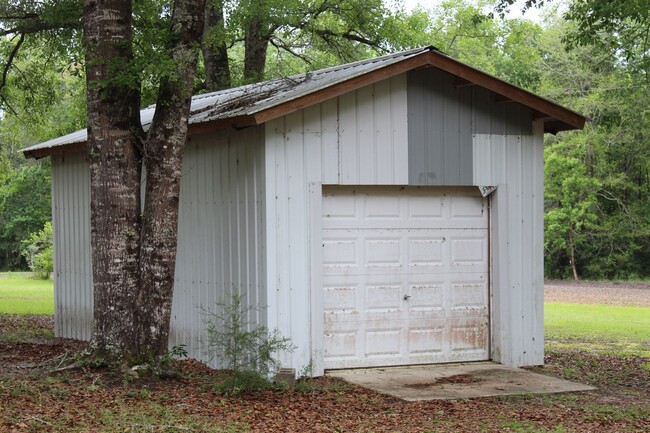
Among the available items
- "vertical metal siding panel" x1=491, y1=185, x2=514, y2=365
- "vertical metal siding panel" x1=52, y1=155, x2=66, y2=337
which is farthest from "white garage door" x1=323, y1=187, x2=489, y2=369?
"vertical metal siding panel" x1=52, y1=155, x2=66, y2=337

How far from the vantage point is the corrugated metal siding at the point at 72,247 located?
15.4 metres

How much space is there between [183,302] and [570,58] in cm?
2977

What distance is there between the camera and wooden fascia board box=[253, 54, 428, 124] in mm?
10656

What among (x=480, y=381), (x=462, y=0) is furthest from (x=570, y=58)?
(x=480, y=381)

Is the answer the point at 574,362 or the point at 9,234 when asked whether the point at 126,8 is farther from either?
the point at 9,234

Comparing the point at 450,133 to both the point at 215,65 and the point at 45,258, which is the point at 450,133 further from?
the point at 45,258

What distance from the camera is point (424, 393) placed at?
10.2 m

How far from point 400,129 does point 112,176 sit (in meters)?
3.79

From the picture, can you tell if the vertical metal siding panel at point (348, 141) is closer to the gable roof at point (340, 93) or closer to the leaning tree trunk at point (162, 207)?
the gable roof at point (340, 93)

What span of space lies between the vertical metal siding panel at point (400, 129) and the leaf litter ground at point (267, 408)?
286cm

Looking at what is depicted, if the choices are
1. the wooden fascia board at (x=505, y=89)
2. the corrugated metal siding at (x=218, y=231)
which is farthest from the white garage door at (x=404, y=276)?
the wooden fascia board at (x=505, y=89)

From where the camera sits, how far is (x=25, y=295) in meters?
A: 31.0

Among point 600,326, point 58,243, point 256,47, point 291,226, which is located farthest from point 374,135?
point 256,47

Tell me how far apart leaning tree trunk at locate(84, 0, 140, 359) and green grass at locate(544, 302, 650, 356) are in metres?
8.94
